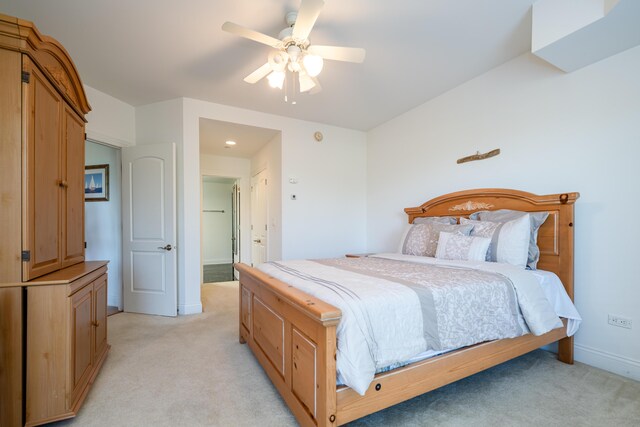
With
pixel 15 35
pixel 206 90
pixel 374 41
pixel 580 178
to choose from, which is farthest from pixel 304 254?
pixel 15 35

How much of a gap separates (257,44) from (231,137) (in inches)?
86.1

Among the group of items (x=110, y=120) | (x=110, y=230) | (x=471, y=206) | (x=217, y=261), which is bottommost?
(x=217, y=261)

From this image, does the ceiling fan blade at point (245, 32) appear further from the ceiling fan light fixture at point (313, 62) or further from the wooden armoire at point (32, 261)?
the wooden armoire at point (32, 261)

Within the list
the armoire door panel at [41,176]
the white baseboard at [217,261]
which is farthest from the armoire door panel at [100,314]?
the white baseboard at [217,261]

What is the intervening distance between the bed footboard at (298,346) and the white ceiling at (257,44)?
201cm

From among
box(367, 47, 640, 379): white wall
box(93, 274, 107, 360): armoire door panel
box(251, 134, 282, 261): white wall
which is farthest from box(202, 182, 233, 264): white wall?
box(367, 47, 640, 379): white wall

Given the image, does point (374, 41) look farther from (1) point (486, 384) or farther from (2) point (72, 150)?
(1) point (486, 384)

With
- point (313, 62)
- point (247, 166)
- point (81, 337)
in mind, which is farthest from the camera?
point (247, 166)

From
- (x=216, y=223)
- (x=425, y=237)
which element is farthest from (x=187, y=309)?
(x=216, y=223)

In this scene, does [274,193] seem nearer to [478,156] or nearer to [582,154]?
[478,156]

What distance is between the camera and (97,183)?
3.94m

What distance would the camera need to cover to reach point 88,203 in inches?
154

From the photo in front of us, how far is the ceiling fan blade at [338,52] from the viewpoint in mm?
2053

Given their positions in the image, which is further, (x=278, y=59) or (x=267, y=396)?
(x=278, y=59)
